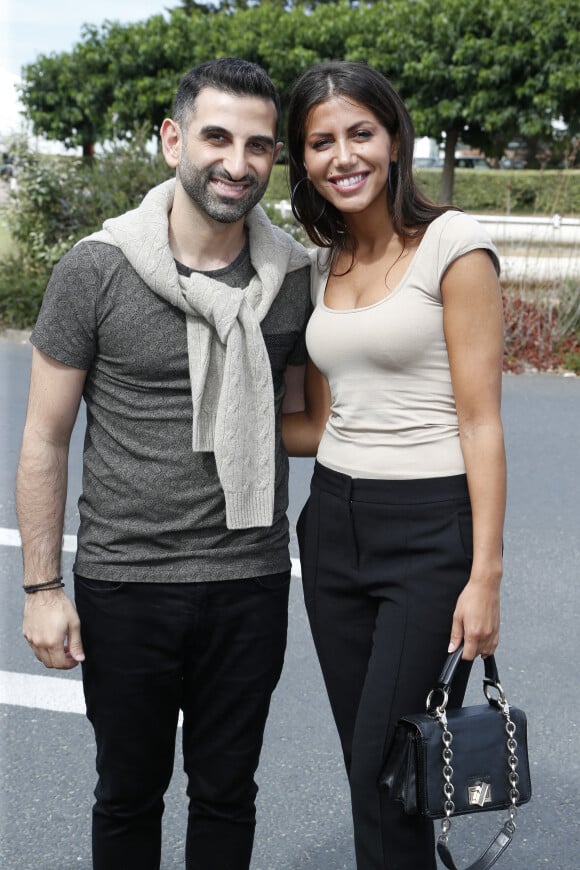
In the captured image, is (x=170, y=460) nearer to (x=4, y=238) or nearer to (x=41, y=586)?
(x=41, y=586)

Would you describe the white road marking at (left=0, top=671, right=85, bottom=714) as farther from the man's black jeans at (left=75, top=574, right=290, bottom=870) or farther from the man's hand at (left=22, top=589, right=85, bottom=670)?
the man's hand at (left=22, top=589, right=85, bottom=670)

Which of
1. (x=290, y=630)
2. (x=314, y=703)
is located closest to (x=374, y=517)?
(x=314, y=703)

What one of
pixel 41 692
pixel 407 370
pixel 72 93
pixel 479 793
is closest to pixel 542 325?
pixel 41 692

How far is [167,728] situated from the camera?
8.29ft

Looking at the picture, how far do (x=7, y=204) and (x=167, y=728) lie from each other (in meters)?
10.6

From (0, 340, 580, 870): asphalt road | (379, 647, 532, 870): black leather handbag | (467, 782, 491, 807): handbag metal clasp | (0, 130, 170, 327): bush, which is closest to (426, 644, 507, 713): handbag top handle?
(379, 647, 532, 870): black leather handbag

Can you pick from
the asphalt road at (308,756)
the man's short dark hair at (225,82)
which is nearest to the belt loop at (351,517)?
the man's short dark hair at (225,82)

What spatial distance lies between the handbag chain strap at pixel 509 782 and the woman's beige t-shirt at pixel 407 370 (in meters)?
0.52

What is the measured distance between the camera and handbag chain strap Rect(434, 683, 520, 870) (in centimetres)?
221

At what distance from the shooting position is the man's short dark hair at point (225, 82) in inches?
93.7

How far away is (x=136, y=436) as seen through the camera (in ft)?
7.81

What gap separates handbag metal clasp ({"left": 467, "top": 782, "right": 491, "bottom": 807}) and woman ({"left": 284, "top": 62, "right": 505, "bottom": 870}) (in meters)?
0.15

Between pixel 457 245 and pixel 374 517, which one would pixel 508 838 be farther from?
pixel 457 245

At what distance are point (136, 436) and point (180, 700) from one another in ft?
2.17
